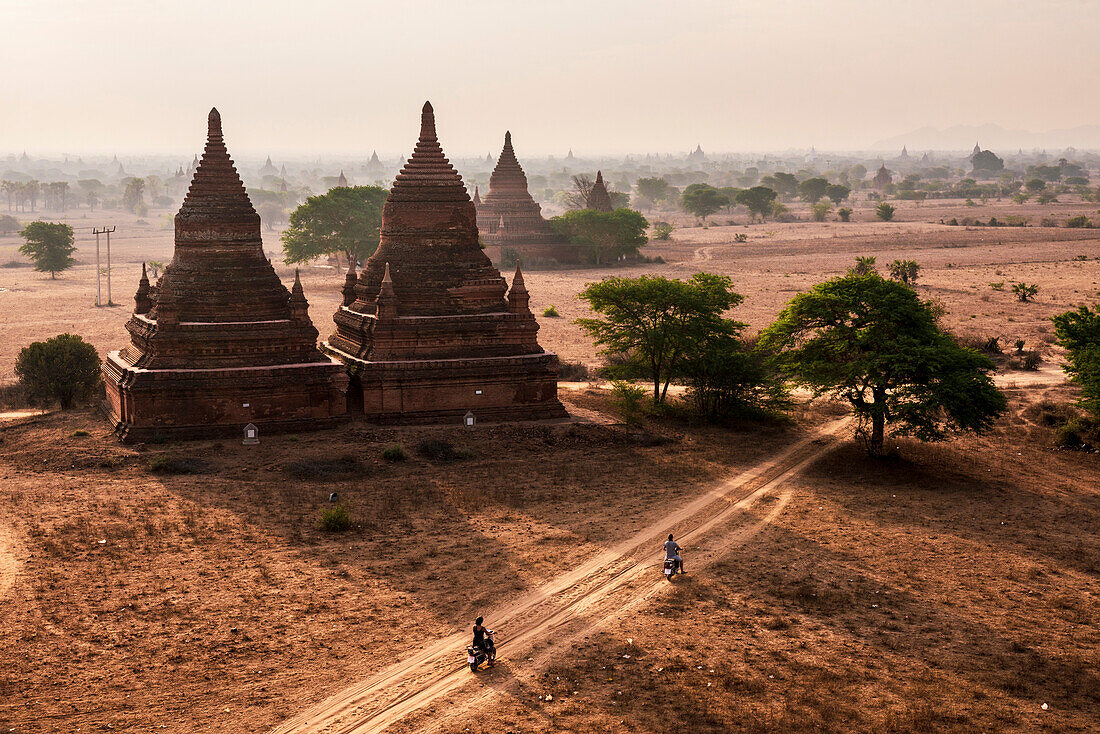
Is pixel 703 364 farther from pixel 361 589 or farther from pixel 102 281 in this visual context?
pixel 102 281

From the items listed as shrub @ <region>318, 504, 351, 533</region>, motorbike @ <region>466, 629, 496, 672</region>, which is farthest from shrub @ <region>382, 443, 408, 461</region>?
motorbike @ <region>466, 629, 496, 672</region>

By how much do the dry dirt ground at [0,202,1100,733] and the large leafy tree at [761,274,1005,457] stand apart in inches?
66.3

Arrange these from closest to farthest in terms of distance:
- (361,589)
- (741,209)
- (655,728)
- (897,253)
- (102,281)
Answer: (655,728), (361,589), (102,281), (897,253), (741,209)

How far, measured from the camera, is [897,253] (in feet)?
300

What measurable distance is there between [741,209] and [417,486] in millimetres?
143515

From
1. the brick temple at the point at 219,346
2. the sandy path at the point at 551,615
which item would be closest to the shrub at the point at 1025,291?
the sandy path at the point at 551,615

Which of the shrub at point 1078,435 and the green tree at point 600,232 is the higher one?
the green tree at point 600,232

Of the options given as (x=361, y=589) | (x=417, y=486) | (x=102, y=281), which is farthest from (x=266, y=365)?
(x=102, y=281)

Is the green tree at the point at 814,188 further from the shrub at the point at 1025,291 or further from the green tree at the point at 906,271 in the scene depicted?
the shrub at the point at 1025,291

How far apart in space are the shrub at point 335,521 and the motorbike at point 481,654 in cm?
645

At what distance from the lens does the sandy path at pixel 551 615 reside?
1535cm

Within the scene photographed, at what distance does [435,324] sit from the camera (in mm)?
31641

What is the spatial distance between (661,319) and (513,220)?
163 ft

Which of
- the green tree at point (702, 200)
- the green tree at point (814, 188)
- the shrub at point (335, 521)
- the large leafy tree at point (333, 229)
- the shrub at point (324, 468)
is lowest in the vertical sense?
the shrub at point (335, 521)
